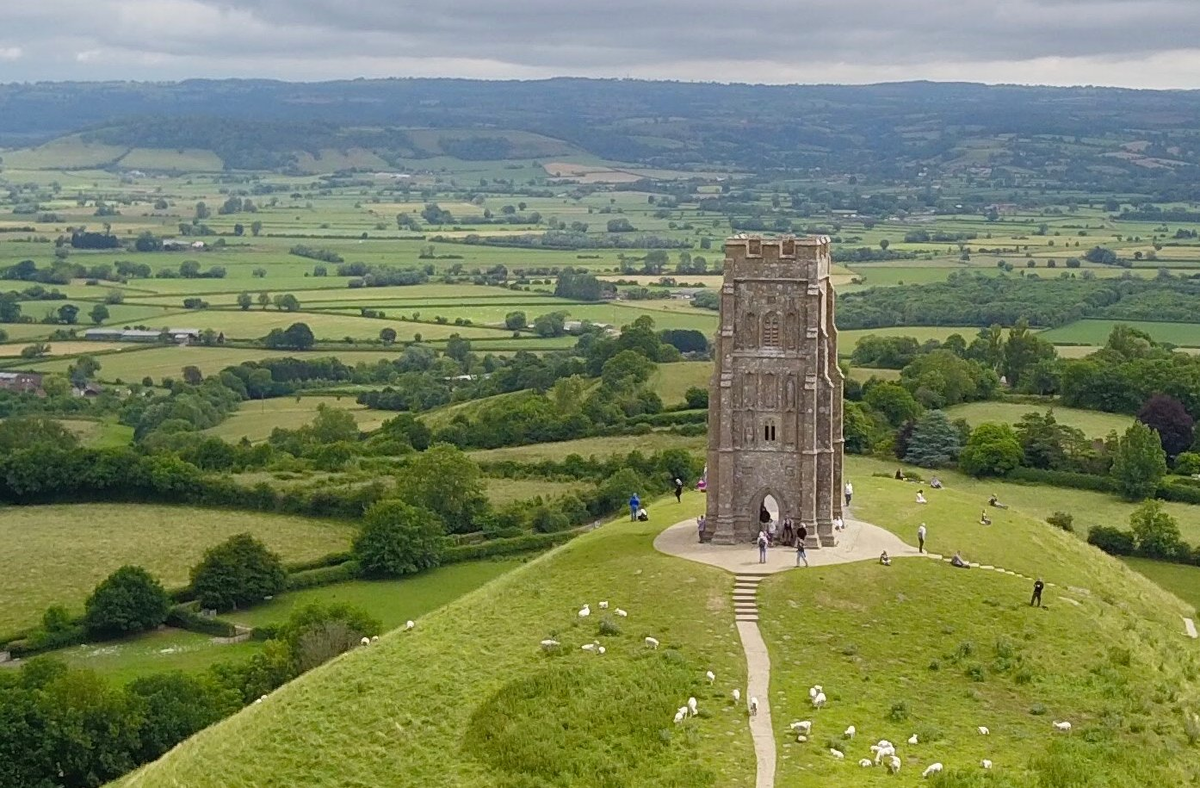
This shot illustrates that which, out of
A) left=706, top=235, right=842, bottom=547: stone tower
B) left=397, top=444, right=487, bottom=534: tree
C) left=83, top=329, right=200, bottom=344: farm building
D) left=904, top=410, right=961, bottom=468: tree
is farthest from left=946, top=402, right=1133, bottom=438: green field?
left=83, top=329, right=200, bottom=344: farm building

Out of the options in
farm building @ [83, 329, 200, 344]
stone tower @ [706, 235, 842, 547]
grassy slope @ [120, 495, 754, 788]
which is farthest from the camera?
farm building @ [83, 329, 200, 344]

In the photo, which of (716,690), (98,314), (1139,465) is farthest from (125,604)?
(98,314)

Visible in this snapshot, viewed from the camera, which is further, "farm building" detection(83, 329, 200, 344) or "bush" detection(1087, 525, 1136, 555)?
"farm building" detection(83, 329, 200, 344)

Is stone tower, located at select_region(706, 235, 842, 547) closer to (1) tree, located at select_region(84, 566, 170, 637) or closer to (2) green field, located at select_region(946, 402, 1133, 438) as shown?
(1) tree, located at select_region(84, 566, 170, 637)

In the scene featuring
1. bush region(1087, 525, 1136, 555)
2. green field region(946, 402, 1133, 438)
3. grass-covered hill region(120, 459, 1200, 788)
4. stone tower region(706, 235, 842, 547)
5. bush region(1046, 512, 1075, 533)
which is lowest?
green field region(946, 402, 1133, 438)

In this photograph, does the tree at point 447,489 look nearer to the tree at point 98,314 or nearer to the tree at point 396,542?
the tree at point 396,542

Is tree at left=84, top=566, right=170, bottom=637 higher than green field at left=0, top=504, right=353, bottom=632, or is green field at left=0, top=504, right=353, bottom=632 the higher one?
tree at left=84, top=566, right=170, bottom=637

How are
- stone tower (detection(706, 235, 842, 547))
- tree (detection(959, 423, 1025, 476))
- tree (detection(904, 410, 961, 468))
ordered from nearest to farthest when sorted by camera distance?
stone tower (detection(706, 235, 842, 547)), tree (detection(959, 423, 1025, 476)), tree (detection(904, 410, 961, 468))
